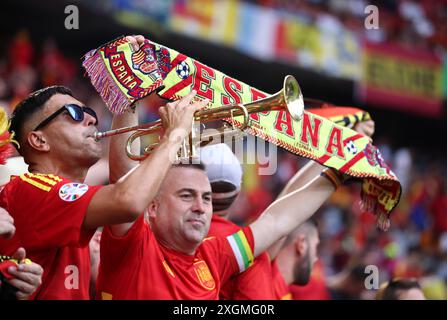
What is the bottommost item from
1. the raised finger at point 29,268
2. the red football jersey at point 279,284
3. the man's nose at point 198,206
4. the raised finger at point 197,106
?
the red football jersey at point 279,284

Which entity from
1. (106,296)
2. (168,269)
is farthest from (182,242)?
(106,296)

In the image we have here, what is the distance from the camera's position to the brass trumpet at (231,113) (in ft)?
11.6

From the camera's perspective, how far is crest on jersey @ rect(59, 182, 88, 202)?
328 cm

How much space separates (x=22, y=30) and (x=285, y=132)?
854cm

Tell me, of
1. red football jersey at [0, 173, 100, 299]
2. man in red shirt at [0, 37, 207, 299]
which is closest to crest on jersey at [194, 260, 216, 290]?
man in red shirt at [0, 37, 207, 299]

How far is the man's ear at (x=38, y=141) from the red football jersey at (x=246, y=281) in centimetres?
113

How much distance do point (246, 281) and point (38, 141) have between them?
137cm

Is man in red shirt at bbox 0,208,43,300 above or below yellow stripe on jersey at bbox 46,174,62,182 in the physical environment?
below

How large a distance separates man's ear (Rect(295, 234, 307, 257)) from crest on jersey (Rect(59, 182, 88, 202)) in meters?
2.46

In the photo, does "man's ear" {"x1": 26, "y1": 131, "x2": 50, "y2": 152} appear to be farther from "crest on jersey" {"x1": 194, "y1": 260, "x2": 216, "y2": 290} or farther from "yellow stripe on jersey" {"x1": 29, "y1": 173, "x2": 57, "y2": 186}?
"crest on jersey" {"x1": 194, "y1": 260, "x2": 216, "y2": 290}

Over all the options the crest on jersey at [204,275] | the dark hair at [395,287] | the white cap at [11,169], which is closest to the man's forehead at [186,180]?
the crest on jersey at [204,275]

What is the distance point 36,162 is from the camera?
146 inches

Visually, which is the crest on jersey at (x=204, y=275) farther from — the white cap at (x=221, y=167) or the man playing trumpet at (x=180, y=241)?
the white cap at (x=221, y=167)
